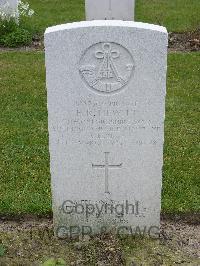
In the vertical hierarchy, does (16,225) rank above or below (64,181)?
below

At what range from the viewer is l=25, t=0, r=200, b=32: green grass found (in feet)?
36.8

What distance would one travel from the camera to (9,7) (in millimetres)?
10219

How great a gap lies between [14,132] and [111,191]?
2.41m

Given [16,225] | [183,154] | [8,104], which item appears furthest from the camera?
[8,104]

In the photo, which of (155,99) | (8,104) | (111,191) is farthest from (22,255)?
(8,104)

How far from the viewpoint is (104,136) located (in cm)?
416

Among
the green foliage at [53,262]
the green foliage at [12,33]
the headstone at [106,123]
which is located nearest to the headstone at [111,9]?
the green foliage at [12,33]

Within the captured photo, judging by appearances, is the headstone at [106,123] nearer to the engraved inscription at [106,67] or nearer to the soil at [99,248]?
the engraved inscription at [106,67]

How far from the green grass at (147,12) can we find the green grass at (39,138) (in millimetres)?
2141

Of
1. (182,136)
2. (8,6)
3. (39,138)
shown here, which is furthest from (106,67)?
(8,6)

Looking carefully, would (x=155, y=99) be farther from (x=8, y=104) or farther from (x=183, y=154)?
(x=8, y=104)

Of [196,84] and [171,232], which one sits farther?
[196,84]

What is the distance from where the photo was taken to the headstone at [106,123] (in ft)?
12.7

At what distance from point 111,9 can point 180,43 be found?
4.58 ft
